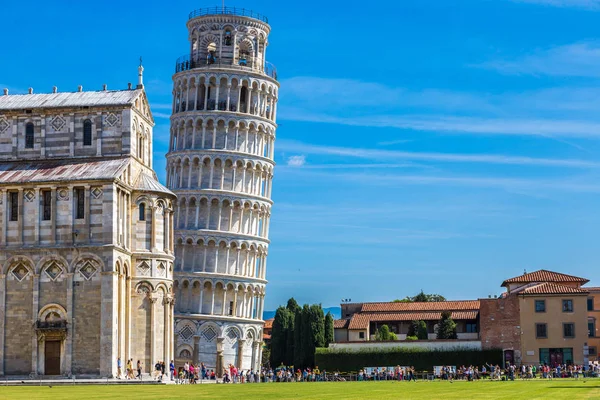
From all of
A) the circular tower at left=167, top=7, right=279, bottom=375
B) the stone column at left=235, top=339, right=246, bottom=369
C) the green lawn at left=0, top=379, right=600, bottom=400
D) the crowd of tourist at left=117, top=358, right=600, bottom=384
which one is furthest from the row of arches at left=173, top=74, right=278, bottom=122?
the green lawn at left=0, top=379, right=600, bottom=400

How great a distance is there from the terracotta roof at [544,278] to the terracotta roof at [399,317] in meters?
15.8

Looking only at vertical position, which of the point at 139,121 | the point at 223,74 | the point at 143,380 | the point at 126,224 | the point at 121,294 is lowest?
the point at 143,380

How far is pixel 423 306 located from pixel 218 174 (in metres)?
31.8

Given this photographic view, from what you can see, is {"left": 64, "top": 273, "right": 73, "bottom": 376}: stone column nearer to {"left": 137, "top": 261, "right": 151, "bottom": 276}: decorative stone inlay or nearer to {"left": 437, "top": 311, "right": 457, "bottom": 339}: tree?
{"left": 137, "top": 261, "right": 151, "bottom": 276}: decorative stone inlay

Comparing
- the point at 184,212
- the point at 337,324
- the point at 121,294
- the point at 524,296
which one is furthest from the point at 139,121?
the point at 337,324

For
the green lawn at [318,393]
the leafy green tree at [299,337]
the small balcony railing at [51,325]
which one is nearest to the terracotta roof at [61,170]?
the small balcony railing at [51,325]

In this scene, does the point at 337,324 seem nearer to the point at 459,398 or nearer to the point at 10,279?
the point at 10,279

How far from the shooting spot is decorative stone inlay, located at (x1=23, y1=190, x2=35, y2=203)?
212 ft

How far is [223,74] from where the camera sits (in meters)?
102

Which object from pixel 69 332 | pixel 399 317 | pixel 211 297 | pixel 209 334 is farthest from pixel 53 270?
pixel 399 317

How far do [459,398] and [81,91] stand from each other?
4132cm

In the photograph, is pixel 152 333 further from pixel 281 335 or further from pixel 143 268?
pixel 281 335

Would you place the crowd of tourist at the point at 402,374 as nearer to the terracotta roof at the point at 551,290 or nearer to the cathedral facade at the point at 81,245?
the cathedral facade at the point at 81,245

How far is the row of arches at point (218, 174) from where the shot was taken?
100750mm
